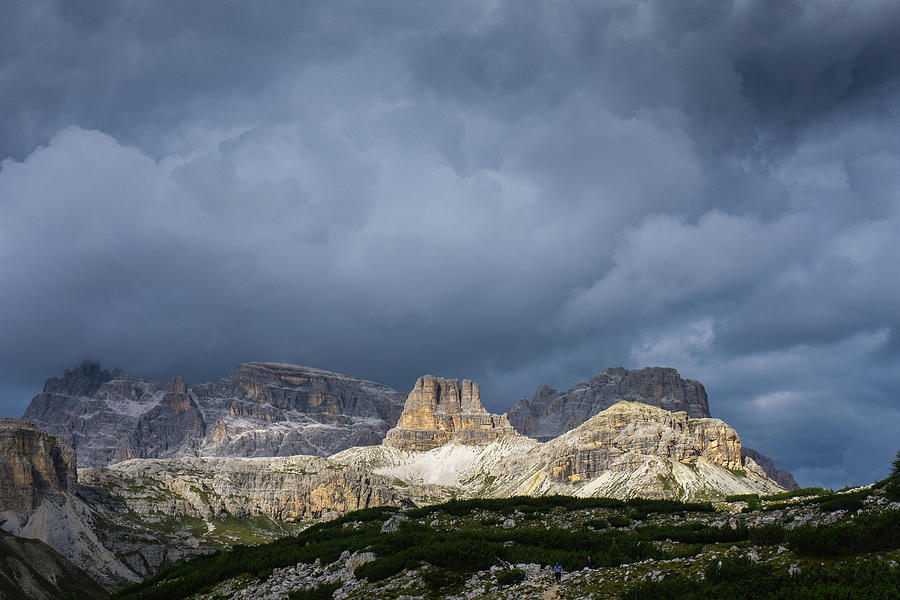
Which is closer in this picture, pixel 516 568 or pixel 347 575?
pixel 516 568

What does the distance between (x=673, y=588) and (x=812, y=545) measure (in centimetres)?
676

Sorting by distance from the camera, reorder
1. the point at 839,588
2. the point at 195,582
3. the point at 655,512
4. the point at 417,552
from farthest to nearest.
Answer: the point at 655,512 < the point at 195,582 < the point at 417,552 < the point at 839,588

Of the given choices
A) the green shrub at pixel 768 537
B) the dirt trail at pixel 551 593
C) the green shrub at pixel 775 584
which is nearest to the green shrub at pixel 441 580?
the dirt trail at pixel 551 593

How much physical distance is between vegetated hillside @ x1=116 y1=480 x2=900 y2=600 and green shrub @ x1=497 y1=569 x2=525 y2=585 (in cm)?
7

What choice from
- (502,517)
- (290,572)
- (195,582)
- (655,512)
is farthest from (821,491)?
(195,582)

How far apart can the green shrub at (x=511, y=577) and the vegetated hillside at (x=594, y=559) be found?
2.6 inches

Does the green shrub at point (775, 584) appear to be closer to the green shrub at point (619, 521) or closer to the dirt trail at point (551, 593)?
the dirt trail at point (551, 593)

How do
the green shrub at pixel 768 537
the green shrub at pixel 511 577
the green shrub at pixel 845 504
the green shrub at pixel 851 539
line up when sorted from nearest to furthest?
the green shrub at pixel 851 539, the green shrub at pixel 768 537, the green shrub at pixel 511 577, the green shrub at pixel 845 504

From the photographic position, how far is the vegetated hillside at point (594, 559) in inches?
1103

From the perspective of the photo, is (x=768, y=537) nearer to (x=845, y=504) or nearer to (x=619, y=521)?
(x=845, y=504)

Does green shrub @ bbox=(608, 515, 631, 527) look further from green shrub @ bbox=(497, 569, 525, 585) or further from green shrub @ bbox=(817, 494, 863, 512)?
green shrub @ bbox=(497, 569, 525, 585)

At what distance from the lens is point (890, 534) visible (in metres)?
29.2

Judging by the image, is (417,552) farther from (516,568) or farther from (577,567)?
(577,567)

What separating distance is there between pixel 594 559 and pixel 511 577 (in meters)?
5.35
